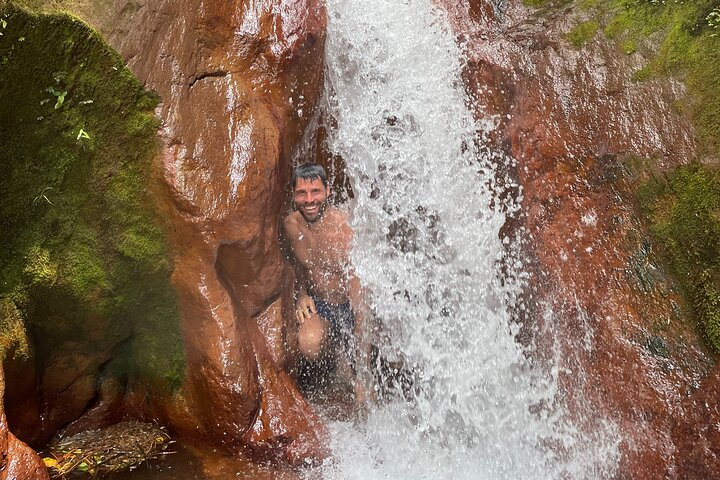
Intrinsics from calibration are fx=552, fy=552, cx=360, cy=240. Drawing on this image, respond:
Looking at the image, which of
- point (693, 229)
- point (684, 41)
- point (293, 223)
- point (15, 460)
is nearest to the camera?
point (15, 460)

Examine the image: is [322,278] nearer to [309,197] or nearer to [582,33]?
[309,197]

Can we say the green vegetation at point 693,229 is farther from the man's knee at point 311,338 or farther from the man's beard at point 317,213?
the man's knee at point 311,338

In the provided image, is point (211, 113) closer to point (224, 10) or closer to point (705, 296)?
point (224, 10)

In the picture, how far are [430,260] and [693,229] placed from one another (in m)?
2.23

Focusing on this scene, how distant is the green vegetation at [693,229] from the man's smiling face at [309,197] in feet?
9.18

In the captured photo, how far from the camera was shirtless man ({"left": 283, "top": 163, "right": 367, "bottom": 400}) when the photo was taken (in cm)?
512

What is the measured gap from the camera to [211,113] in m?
4.27

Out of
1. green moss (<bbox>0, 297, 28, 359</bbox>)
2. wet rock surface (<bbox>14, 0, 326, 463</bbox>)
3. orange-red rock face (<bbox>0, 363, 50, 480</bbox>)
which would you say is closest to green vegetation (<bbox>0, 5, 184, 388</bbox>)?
green moss (<bbox>0, 297, 28, 359</bbox>)

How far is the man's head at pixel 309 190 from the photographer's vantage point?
5109 mm

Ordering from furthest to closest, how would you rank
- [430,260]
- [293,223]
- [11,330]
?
[430,260], [293,223], [11,330]

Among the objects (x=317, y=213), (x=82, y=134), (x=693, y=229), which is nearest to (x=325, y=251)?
(x=317, y=213)

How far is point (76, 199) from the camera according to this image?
382cm

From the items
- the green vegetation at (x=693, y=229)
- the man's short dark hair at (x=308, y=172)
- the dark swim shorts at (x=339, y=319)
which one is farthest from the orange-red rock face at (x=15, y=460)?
the green vegetation at (x=693, y=229)

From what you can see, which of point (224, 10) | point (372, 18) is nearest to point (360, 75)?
point (372, 18)
